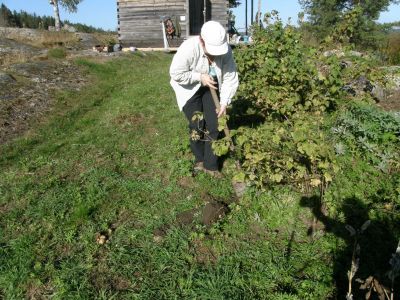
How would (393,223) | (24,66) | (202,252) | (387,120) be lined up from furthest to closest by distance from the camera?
(24,66)
(387,120)
(393,223)
(202,252)

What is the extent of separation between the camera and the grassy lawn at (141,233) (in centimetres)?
274

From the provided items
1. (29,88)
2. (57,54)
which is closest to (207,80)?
(29,88)

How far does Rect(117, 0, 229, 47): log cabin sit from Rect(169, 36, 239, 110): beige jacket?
47.5 ft

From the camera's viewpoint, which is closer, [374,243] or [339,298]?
[339,298]

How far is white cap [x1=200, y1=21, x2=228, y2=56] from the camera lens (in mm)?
3240

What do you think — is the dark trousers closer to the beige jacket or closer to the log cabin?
the beige jacket

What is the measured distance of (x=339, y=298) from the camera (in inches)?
103

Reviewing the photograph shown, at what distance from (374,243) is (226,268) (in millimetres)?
1430

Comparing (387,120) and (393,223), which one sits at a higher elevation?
(387,120)

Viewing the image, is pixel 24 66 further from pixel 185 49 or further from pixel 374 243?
pixel 374 243

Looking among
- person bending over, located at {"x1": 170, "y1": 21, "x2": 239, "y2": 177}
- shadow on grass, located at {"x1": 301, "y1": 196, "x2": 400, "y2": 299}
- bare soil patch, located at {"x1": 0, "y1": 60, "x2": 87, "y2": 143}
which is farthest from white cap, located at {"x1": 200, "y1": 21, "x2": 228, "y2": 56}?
bare soil patch, located at {"x1": 0, "y1": 60, "x2": 87, "y2": 143}

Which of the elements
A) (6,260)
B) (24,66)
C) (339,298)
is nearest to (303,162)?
(339,298)

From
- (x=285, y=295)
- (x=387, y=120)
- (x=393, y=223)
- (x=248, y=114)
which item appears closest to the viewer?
(x=285, y=295)

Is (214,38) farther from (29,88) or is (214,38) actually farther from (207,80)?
(29,88)
